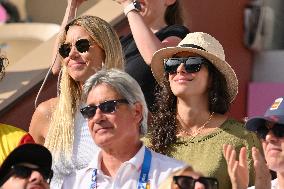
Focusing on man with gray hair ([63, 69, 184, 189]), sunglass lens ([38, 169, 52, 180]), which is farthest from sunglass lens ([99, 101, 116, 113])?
sunglass lens ([38, 169, 52, 180])

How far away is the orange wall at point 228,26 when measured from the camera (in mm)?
9109

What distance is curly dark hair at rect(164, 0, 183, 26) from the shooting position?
23.9ft

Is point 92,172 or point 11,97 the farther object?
point 11,97

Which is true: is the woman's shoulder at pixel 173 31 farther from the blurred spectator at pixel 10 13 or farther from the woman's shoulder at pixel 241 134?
the blurred spectator at pixel 10 13

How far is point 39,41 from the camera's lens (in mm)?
10969

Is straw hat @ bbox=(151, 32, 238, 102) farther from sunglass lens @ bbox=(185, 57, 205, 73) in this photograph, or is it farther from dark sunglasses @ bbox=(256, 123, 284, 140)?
dark sunglasses @ bbox=(256, 123, 284, 140)

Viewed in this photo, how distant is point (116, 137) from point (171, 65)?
834mm

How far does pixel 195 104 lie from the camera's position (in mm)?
6418

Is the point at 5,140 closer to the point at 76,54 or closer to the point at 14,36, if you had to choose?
the point at 76,54

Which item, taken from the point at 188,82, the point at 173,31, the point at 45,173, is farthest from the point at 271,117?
the point at 173,31

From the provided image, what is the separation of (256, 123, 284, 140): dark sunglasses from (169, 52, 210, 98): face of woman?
0.76 m

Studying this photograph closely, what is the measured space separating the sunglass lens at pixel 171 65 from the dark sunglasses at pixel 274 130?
853 mm

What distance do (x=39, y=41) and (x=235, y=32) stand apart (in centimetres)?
236

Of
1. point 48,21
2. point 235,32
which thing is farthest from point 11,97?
point 48,21
